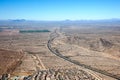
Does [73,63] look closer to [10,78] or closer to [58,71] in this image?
[58,71]

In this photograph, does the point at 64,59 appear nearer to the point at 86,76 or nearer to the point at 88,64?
the point at 88,64

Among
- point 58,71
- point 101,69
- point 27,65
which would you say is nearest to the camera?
point 58,71

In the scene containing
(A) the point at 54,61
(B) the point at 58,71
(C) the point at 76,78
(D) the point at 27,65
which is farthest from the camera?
(A) the point at 54,61

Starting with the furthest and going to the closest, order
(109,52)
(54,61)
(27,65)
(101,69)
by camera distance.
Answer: (109,52), (54,61), (27,65), (101,69)

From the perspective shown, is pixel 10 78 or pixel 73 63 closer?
pixel 10 78

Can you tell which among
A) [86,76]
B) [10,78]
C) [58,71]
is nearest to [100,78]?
[86,76]

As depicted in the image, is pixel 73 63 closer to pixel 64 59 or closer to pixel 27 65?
pixel 64 59

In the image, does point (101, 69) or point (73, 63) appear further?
point (73, 63)

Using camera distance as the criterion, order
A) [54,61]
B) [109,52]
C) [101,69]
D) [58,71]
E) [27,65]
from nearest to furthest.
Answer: [58,71] < [101,69] < [27,65] < [54,61] < [109,52]

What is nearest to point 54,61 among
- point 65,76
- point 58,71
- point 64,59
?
point 64,59
